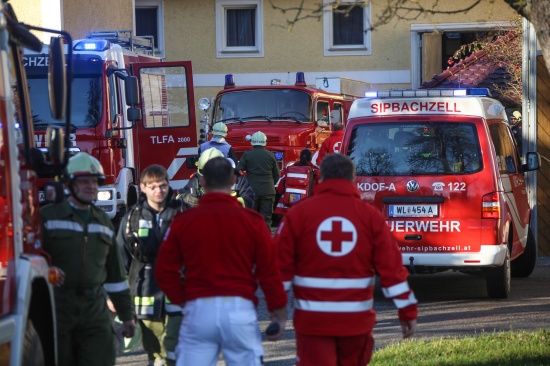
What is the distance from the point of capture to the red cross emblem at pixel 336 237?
604 cm

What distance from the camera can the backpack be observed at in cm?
1878

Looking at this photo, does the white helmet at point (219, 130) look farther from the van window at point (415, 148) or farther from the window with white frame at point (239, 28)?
the window with white frame at point (239, 28)

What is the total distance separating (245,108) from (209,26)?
40.2 ft

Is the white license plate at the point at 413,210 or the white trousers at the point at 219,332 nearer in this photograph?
the white trousers at the point at 219,332

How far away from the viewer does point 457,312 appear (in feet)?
38.7

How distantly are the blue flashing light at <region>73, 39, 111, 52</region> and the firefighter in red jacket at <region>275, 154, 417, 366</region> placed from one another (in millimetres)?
9204

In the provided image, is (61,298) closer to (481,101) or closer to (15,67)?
(15,67)

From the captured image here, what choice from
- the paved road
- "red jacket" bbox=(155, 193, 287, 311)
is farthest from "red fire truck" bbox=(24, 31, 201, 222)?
"red jacket" bbox=(155, 193, 287, 311)

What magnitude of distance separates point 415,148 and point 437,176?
43 centimetres

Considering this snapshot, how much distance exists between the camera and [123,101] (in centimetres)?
1505

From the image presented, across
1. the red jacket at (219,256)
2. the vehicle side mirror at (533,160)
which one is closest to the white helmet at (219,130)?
the vehicle side mirror at (533,160)

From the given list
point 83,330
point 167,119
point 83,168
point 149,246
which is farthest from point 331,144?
point 83,330

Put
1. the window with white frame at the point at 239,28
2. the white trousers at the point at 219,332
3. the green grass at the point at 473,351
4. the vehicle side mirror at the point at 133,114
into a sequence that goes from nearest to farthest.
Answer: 1. the white trousers at the point at 219,332
2. the green grass at the point at 473,351
3. the vehicle side mirror at the point at 133,114
4. the window with white frame at the point at 239,28

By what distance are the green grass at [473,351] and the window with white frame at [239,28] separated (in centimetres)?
2447
